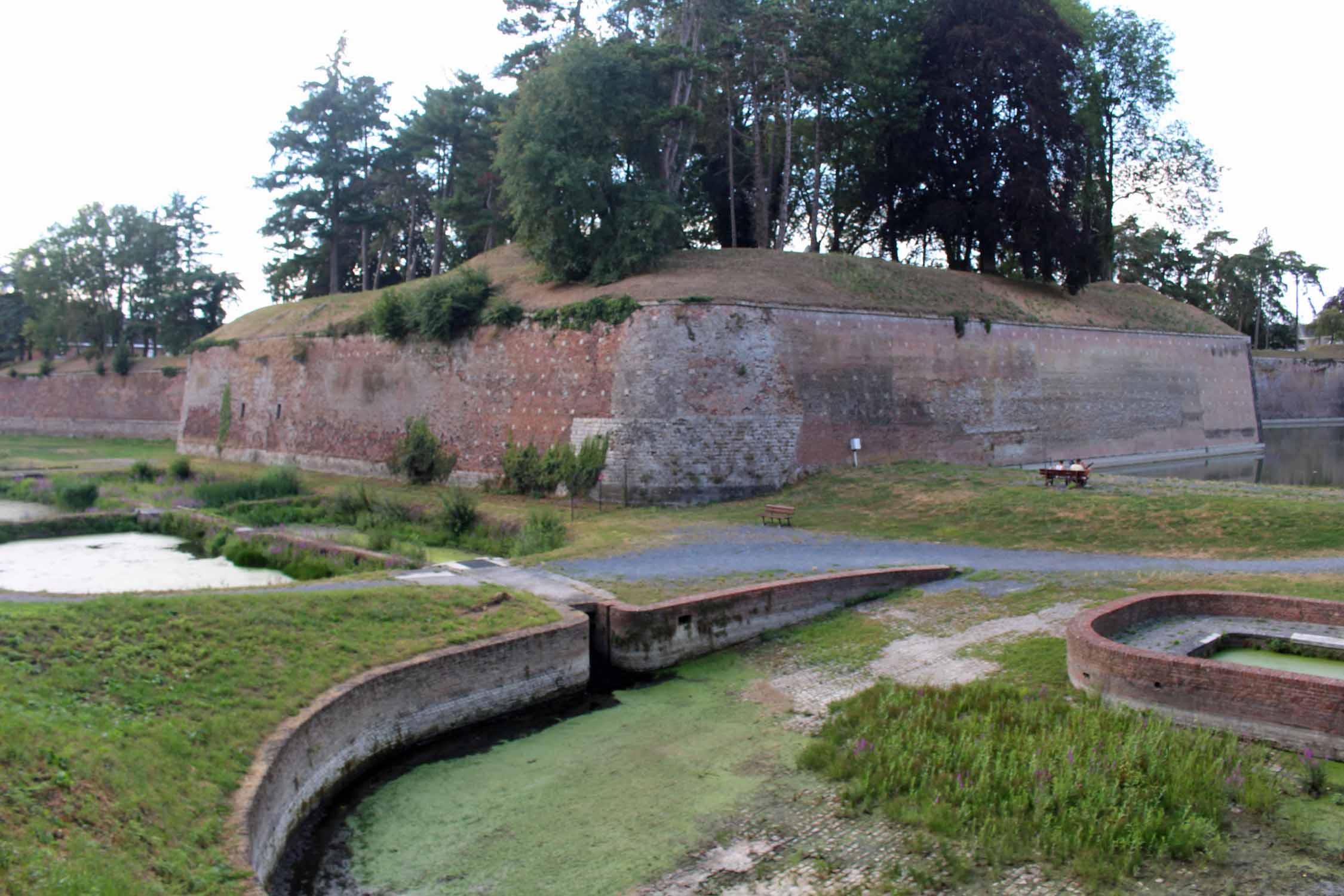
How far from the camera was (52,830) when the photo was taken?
494 cm

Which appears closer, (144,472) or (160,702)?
(160,702)

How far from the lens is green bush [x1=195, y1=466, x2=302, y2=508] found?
2295cm

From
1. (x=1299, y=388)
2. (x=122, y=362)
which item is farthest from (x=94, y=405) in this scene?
(x=1299, y=388)

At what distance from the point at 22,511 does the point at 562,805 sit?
20.4m

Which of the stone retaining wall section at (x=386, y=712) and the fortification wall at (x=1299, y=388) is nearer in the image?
the stone retaining wall section at (x=386, y=712)

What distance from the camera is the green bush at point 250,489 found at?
2295cm

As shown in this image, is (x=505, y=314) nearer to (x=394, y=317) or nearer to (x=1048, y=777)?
(x=394, y=317)

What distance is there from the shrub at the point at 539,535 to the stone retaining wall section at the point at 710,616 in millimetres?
4881

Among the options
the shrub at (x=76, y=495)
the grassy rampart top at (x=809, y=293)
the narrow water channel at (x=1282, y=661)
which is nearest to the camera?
the narrow water channel at (x=1282, y=661)

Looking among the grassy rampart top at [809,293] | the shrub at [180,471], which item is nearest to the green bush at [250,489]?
the shrub at [180,471]

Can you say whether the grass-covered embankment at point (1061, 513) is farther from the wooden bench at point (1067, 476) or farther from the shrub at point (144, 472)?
the shrub at point (144, 472)

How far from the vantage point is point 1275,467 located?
30625mm

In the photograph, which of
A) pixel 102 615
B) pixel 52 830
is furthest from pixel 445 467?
pixel 52 830

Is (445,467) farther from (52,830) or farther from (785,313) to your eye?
(52,830)
